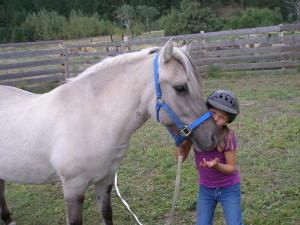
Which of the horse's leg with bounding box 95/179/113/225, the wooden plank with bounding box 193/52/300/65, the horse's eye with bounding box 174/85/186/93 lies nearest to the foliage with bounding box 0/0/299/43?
the wooden plank with bounding box 193/52/300/65

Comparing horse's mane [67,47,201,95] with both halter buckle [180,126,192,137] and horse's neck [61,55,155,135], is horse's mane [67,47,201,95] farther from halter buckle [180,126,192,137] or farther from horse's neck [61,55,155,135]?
halter buckle [180,126,192,137]

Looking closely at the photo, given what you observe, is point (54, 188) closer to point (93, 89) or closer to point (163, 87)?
point (93, 89)

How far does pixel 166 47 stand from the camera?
2.16m

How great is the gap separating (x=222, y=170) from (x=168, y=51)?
935 mm

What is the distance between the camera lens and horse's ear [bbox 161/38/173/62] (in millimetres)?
2133

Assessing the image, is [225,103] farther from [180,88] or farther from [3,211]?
[3,211]

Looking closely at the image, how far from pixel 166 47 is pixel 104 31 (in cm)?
3270

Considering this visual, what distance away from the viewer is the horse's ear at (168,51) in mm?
2133

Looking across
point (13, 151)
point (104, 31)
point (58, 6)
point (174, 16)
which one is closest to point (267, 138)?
point (13, 151)

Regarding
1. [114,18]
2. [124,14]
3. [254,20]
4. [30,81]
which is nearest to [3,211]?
[30,81]

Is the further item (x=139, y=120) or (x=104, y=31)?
(x=104, y=31)

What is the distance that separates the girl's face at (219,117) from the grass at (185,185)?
4.36ft

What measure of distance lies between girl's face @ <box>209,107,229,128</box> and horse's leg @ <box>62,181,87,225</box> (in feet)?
3.79

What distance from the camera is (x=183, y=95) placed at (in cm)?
220
